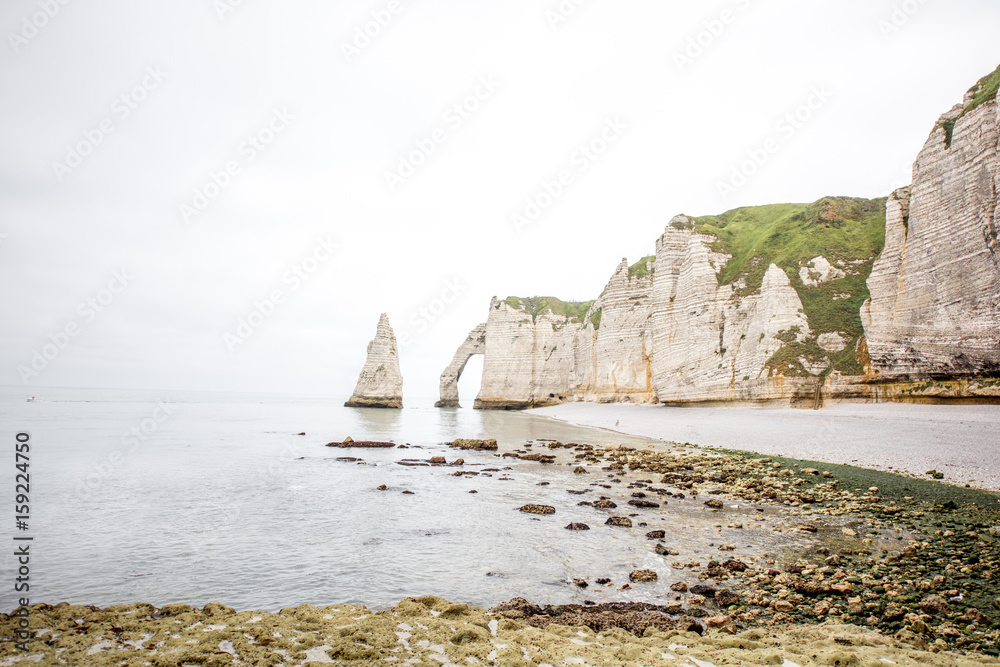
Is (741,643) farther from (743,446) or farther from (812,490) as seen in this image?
(743,446)

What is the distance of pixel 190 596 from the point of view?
6.48 meters

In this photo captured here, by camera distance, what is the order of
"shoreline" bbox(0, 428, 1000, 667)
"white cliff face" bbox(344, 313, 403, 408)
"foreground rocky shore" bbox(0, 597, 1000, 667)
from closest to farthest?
"foreground rocky shore" bbox(0, 597, 1000, 667) → "shoreline" bbox(0, 428, 1000, 667) → "white cliff face" bbox(344, 313, 403, 408)

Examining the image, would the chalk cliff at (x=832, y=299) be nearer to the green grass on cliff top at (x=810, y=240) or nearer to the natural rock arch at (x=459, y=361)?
the green grass on cliff top at (x=810, y=240)

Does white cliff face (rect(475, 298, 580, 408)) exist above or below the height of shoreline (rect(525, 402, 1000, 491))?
above

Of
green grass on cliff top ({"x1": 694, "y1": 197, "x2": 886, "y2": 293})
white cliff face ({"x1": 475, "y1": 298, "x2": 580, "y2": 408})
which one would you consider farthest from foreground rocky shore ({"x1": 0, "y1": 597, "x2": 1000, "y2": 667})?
white cliff face ({"x1": 475, "y1": 298, "x2": 580, "y2": 408})

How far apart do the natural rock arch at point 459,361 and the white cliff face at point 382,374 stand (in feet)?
42.6

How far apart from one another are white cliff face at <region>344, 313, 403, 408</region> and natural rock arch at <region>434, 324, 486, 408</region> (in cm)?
1299

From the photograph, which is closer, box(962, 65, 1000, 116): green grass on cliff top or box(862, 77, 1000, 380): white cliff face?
box(862, 77, 1000, 380): white cliff face

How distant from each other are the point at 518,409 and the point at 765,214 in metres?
40.2

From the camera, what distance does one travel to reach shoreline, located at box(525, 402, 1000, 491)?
41.2ft

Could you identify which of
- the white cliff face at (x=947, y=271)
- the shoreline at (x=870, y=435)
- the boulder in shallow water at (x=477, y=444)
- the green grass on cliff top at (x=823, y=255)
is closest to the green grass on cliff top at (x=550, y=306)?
the green grass on cliff top at (x=823, y=255)

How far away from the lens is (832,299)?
93.3ft

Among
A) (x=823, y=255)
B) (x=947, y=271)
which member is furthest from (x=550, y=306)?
(x=947, y=271)

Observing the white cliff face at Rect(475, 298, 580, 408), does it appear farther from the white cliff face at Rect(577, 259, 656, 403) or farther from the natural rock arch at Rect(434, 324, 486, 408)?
the white cliff face at Rect(577, 259, 656, 403)
